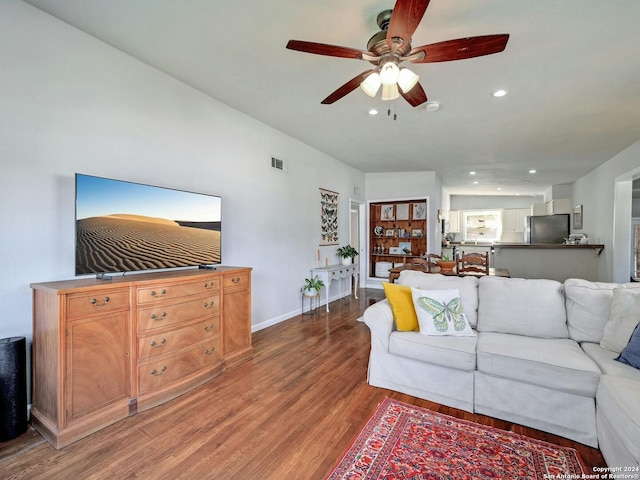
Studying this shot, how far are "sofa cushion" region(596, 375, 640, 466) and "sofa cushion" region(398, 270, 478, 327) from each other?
39.1 inches

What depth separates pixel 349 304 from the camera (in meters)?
5.61

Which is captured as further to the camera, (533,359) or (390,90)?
(390,90)

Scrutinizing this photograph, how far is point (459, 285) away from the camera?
2809 mm

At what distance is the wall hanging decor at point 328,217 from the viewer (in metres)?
5.48

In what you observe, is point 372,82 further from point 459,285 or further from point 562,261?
point 562,261

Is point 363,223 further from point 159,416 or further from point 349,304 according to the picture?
point 159,416

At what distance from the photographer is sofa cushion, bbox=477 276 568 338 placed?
2416 millimetres

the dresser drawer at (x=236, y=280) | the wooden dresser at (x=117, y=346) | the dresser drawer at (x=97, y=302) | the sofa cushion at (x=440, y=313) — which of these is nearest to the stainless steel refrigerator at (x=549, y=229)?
the sofa cushion at (x=440, y=313)

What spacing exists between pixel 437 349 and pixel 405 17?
214 centimetres

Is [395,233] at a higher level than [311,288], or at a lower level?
higher

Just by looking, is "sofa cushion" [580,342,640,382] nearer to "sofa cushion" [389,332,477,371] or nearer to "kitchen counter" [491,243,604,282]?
"sofa cushion" [389,332,477,371]

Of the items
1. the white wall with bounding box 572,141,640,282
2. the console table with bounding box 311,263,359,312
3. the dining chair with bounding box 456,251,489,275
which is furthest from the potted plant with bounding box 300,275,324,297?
the white wall with bounding box 572,141,640,282

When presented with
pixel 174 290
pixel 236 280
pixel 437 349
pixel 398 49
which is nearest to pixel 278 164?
pixel 236 280

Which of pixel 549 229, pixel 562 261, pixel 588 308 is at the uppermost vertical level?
pixel 549 229
